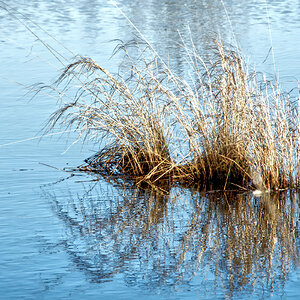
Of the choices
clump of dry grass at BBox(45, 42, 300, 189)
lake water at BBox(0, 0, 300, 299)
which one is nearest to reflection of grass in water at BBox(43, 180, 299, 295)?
lake water at BBox(0, 0, 300, 299)

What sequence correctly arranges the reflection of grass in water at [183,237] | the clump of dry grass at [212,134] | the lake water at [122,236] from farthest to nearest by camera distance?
the clump of dry grass at [212,134] < the reflection of grass in water at [183,237] < the lake water at [122,236]

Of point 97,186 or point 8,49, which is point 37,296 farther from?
point 8,49

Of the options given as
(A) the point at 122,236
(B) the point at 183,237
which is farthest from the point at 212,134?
(A) the point at 122,236

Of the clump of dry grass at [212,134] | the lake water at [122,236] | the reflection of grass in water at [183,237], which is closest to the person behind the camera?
the lake water at [122,236]

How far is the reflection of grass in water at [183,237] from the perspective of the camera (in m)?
4.27

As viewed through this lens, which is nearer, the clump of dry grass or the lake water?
the lake water

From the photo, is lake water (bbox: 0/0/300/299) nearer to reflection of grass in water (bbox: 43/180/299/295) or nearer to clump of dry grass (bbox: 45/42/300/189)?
reflection of grass in water (bbox: 43/180/299/295)

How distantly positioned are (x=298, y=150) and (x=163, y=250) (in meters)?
2.11

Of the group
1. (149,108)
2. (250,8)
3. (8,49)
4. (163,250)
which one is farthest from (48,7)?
(163,250)

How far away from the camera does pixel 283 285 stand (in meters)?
4.09

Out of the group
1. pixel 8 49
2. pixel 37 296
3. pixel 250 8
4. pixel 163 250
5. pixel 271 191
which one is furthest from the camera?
pixel 250 8

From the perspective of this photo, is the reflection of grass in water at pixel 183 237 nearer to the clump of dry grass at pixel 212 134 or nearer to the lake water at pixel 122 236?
the lake water at pixel 122 236

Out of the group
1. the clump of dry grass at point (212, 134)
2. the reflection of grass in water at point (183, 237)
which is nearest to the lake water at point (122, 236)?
the reflection of grass in water at point (183, 237)

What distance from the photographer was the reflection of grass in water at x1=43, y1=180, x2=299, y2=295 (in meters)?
4.27
